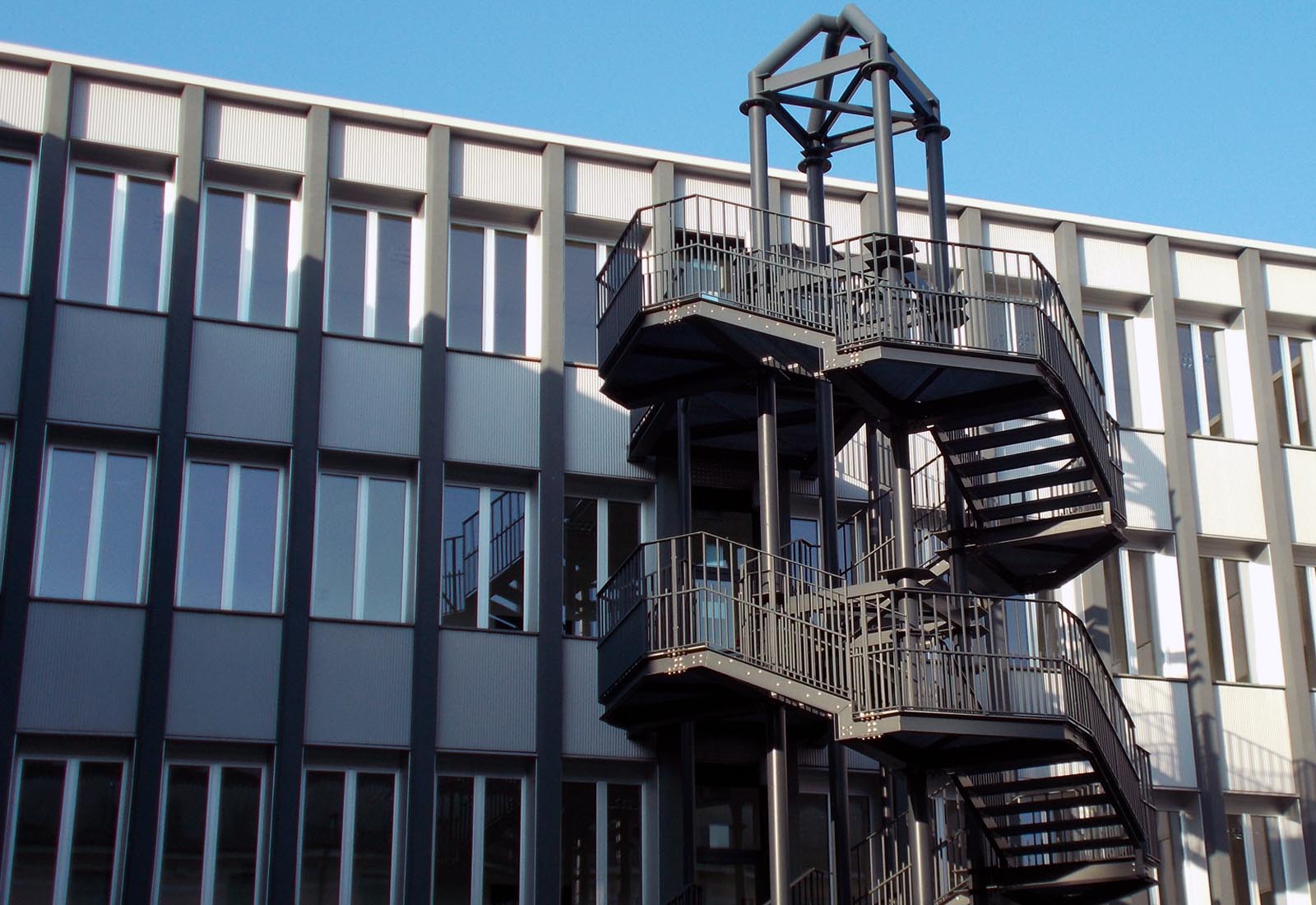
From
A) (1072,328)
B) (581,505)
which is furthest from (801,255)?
(581,505)

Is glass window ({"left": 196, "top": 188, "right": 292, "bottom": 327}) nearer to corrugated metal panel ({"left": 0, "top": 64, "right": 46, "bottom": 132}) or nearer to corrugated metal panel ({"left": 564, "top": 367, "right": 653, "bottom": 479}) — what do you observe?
corrugated metal panel ({"left": 0, "top": 64, "right": 46, "bottom": 132})

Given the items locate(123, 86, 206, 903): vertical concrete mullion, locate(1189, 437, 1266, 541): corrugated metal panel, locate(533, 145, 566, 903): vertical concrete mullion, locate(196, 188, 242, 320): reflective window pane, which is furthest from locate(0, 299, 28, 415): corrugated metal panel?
locate(1189, 437, 1266, 541): corrugated metal panel

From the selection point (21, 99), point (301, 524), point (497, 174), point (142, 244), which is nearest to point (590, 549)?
point (301, 524)

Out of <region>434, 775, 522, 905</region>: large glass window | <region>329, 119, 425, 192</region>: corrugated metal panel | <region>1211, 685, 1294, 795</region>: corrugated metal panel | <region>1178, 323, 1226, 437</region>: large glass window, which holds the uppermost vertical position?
<region>329, 119, 425, 192</region>: corrugated metal panel

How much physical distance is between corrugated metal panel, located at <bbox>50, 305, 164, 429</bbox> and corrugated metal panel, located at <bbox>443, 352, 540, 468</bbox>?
12.6 feet

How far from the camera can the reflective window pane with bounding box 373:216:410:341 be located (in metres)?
24.7

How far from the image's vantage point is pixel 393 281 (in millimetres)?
25047

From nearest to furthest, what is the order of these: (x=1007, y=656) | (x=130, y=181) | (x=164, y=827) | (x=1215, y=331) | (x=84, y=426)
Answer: (x=1007, y=656)
(x=164, y=827)
(x=84, y=426)
(x=130, y=181)
(x=1215, y=331)

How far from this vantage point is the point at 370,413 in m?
24.0

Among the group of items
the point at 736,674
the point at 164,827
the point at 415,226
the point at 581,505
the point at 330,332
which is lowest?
the point at 164,827

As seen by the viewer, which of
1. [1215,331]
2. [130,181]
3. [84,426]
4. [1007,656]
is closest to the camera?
[1007,656]

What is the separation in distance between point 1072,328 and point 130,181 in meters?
12.6

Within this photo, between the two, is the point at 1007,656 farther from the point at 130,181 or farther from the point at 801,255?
the point at 130,181

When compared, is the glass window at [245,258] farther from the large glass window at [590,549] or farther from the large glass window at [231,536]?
the large glass window at [590,549]
